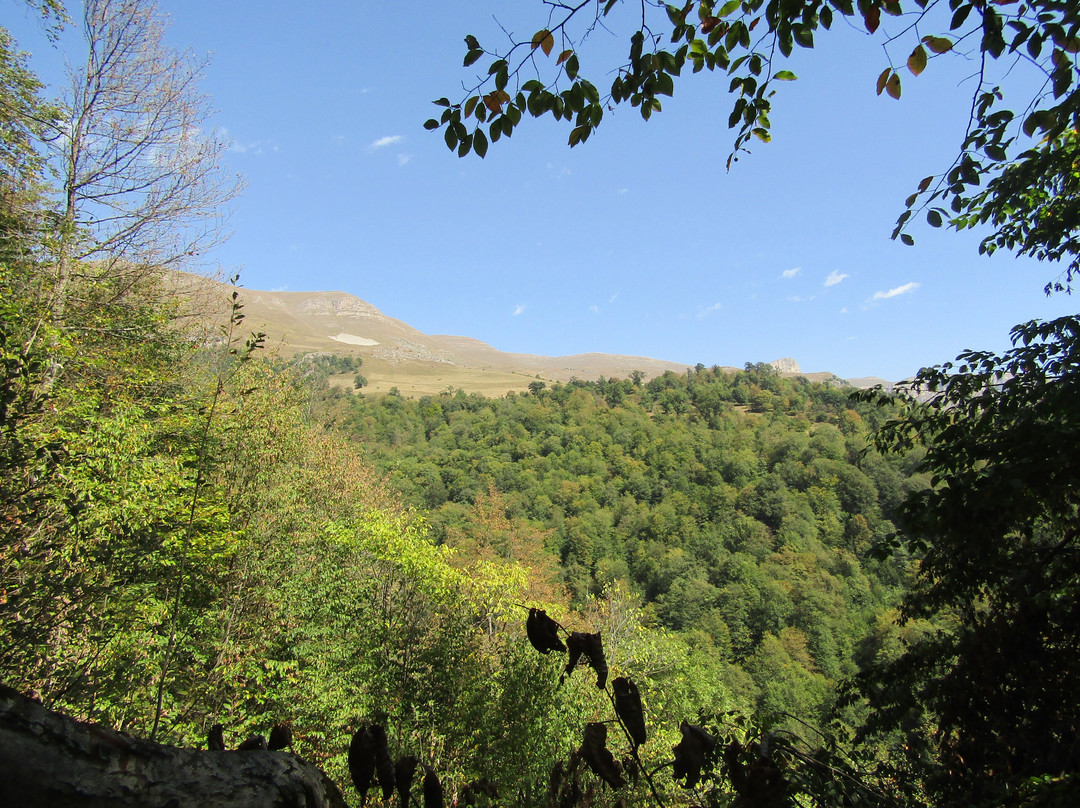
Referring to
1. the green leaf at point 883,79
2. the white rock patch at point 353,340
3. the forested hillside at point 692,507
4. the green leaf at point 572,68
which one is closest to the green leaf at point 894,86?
the green leaf at point 883,79

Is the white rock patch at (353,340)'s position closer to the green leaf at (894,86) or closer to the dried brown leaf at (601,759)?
the green leaf at (894,86)

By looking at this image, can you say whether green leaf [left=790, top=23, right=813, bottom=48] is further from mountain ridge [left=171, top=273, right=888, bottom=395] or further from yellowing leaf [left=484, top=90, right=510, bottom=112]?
mountain ridge [left=171, top=273, right=888, bottom=395]

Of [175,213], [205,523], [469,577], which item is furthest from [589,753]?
[469,577]

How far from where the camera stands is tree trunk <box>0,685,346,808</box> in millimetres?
547

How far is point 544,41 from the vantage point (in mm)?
1862

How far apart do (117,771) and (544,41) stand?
217cm

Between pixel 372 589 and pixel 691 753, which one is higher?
pixel 691 753

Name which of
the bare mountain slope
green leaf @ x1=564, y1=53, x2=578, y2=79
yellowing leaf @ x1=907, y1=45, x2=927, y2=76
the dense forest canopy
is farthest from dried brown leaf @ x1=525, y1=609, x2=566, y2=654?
the bare mountain slope

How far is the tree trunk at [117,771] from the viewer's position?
1.80 feet

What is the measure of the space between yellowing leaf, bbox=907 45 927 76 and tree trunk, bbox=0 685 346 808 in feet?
8.34

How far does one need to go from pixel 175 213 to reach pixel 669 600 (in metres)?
41.1

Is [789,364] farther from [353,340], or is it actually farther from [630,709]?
[630,709]

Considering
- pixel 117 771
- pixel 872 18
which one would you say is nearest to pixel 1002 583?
pixel 872 18

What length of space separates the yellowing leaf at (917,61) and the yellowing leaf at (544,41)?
1209mm
